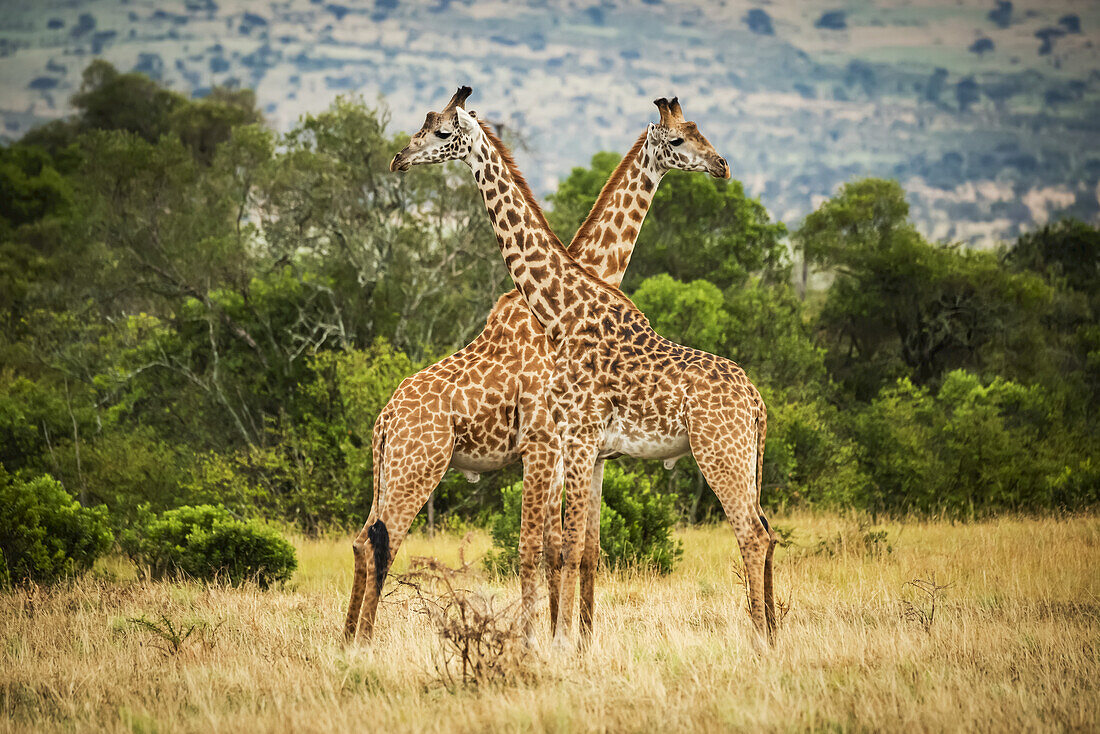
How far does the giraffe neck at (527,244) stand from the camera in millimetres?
7656

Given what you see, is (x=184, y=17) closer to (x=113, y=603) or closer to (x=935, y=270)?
(x=935, y=270)

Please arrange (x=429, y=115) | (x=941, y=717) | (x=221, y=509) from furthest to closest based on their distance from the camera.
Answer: (x=221, y=509), (x=429, y=115), (x=941, y=717)

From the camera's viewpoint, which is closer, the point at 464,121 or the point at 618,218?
the point at 464,121

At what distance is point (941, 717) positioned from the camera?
5.41 m

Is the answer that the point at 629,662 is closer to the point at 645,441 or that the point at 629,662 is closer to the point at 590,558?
the point at 590,558

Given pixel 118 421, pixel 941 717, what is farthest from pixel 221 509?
pixel 118 421

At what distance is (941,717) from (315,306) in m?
21.8

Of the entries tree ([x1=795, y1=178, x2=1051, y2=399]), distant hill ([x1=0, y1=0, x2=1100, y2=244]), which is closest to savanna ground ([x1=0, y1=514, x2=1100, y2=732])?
tree ([x1=795, y1=178, x2=1051, y2=399])

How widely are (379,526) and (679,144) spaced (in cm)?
420

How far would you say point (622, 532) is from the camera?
38.7 feet

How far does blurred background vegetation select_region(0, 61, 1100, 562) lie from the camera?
19.5 meters

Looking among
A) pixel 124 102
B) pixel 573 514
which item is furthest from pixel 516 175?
pixel 124 102

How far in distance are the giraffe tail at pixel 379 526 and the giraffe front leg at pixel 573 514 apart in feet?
4.72

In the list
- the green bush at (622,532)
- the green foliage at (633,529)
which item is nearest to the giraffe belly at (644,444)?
the green foliage at (633,529)
